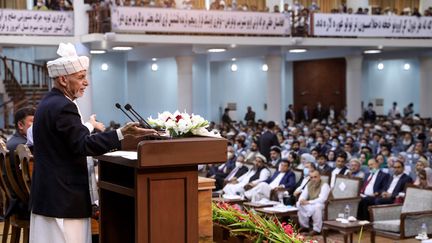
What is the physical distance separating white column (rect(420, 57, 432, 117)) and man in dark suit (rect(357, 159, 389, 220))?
1454cm

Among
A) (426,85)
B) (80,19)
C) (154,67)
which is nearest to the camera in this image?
(80,19)

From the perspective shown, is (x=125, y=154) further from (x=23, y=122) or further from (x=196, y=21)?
(x=196, y=21)

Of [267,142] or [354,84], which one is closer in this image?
[267,142]

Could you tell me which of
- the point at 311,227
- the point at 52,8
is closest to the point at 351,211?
the point at 311,227

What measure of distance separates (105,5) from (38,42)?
2138 mm

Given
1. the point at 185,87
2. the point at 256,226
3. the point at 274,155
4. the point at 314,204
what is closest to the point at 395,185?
the point at 314,204

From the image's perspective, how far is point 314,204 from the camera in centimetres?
1230

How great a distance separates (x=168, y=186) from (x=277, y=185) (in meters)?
10.6

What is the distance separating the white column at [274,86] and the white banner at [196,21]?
8.49 ft

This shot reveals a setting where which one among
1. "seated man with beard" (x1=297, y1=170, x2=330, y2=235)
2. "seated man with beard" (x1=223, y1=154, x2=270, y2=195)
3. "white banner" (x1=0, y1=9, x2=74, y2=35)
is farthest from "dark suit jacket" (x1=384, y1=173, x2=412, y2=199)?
"white banner" (x1=0, y1=9, x2=74, y2=35)

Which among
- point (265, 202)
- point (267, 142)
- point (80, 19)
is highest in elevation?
point (80, 19)

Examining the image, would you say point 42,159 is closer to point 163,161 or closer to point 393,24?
point 163,161

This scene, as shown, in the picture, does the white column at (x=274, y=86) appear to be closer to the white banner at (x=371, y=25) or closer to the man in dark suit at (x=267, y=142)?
the white banner at (x=371, y=25)

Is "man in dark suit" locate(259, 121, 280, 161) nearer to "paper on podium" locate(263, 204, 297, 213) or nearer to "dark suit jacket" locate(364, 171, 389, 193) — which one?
"dark suit jacket" locate(364, 171, 389, 193)
